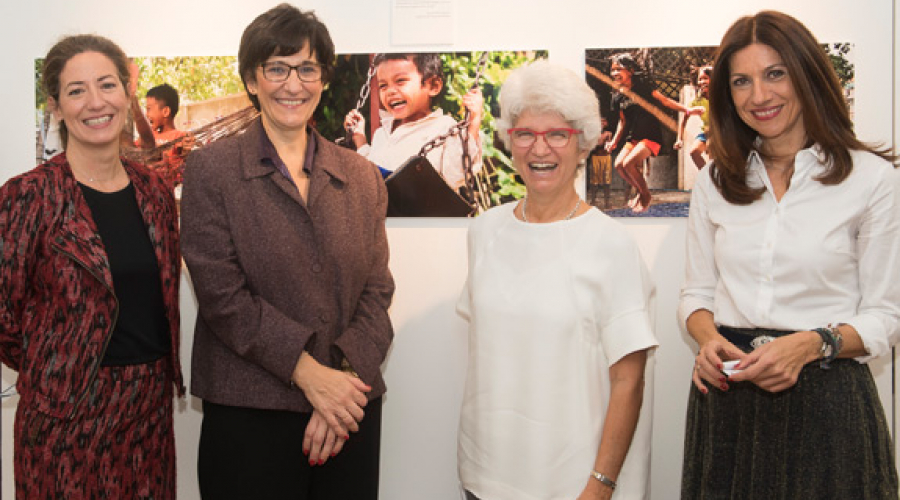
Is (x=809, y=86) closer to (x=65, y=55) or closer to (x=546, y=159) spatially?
(x=546, y=159)

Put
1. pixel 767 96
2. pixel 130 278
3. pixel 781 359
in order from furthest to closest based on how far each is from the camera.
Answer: pixel 130 278
pixel 767 96
pixel 781 359

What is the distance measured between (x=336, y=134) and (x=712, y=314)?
1.36m

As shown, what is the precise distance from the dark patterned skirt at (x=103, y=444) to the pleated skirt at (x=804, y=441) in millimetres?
1476

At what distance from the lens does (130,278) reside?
6.22 feet

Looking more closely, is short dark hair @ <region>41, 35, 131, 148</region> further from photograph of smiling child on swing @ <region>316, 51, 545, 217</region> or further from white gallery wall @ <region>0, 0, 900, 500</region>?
photograph of smiling child on swing @ <region>316, 51, 545, 217</region>

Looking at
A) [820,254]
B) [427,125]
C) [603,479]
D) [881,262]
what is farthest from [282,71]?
[881,262]

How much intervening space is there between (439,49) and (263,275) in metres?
1.05

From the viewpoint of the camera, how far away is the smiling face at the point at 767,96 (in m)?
1.68

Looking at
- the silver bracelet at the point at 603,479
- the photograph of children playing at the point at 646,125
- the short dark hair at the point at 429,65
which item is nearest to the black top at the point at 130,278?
the short dark hair at the point at 429,65

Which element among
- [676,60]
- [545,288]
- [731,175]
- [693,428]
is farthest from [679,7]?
Answer: [693,428]

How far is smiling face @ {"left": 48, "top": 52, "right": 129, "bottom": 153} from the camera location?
6.22 ft

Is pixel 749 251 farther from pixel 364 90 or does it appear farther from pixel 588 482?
pixel 364 90

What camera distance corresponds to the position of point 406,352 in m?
2.49

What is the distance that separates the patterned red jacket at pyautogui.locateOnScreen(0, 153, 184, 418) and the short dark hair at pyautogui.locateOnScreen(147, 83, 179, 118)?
716mm
